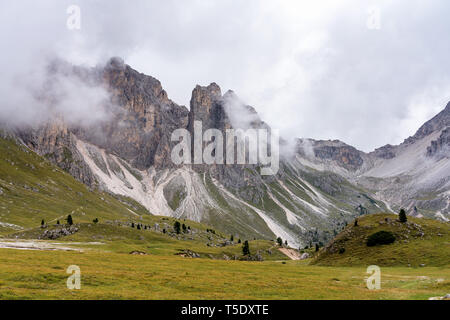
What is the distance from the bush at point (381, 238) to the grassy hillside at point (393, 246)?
43.6 inches

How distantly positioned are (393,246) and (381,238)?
161 inches

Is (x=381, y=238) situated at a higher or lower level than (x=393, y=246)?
higher

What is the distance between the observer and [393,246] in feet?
279

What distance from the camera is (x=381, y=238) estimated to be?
88.8m

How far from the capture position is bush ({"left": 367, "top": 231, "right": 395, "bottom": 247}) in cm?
8817

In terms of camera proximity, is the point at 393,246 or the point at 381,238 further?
the point at 381,238

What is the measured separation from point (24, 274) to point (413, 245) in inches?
3253

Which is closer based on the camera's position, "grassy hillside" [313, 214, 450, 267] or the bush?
"grassy hillside" [313, 214, 450, 267]

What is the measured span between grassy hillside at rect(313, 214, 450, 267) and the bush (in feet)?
3.63

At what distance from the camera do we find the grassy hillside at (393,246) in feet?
247
